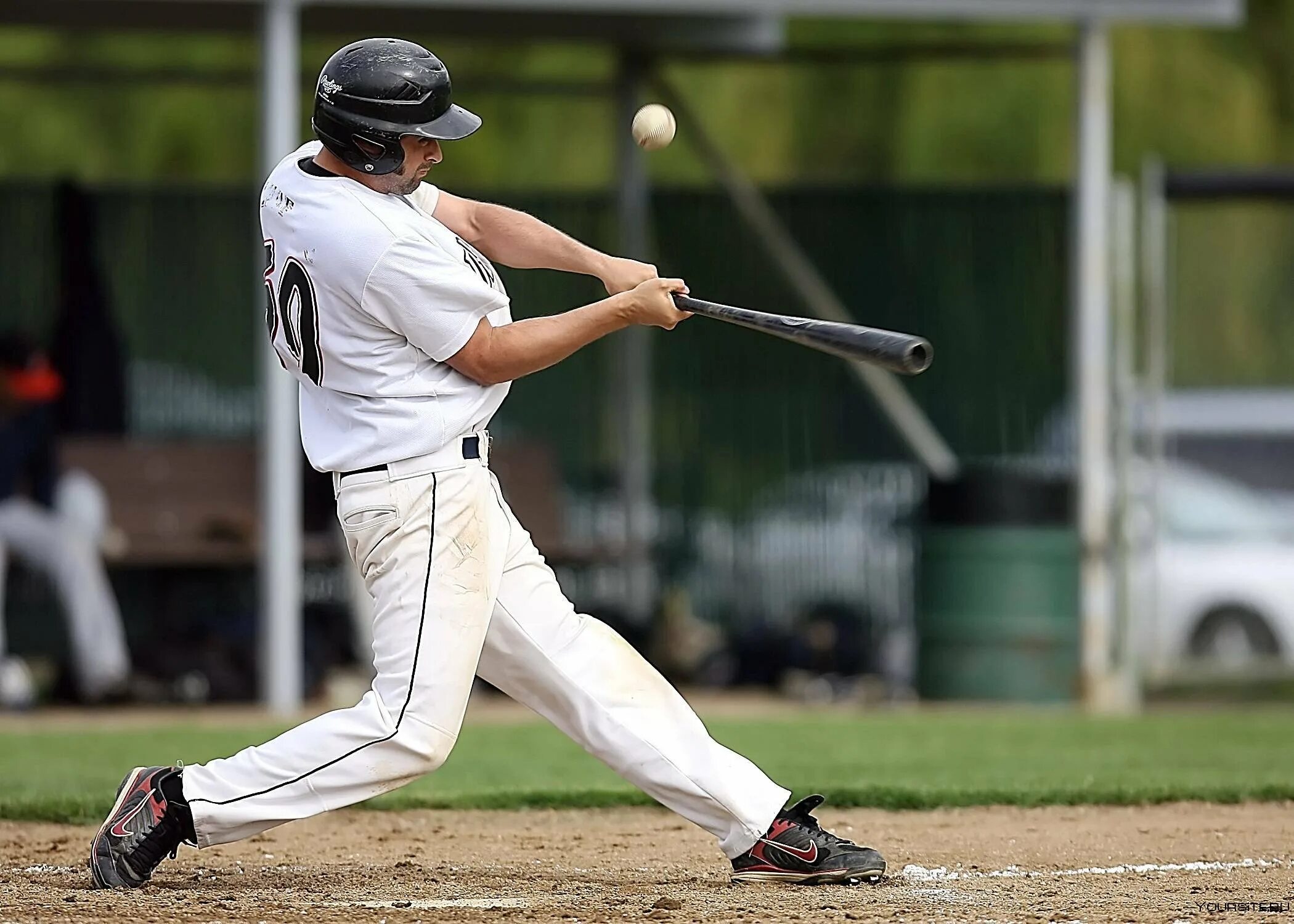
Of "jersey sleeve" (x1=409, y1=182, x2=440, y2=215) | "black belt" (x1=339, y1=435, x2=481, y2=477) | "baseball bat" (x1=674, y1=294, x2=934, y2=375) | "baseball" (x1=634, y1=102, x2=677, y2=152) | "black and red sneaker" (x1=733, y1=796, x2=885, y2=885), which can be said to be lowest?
"black and red sneaker" (x1=733, y1=796, x2=885, y2=885)

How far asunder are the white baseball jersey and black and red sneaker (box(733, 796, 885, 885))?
1132 mm

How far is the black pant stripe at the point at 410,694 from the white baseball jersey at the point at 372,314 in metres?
0.15

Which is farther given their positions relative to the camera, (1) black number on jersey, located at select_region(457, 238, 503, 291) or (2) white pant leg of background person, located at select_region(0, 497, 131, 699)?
(2) white pant leg of background person, located at select_region(0, 497, 131, 699)

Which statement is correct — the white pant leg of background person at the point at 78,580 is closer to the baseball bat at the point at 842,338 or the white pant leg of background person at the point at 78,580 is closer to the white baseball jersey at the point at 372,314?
the white baseball jersey at the point at 372,314

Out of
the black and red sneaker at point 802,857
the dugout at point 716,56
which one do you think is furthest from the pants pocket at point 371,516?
the dugout at point 716,56

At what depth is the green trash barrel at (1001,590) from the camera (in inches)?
388

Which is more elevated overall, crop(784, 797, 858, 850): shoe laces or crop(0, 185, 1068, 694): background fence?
crop(0, 185, 1068, 694): background fence

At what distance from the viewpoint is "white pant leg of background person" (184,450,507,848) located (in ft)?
14.8

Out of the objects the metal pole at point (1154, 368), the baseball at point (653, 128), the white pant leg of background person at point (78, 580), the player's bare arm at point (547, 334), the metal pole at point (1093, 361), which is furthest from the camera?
the white pant leg of background person at point (78, 580)

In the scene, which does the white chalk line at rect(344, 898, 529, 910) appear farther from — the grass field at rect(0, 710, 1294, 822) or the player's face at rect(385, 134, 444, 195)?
the grass field at rect(0, 710, 1294, 822)

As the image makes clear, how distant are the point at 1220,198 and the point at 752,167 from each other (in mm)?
7031

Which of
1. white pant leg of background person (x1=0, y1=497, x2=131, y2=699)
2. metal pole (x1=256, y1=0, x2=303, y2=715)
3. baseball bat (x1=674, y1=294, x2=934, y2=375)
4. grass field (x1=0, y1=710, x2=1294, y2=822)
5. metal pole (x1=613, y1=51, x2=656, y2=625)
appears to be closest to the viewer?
baseball bat (x1=674, y1=294, x2=934, y2=375)

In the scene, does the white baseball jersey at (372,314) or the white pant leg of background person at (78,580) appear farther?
the white pant leg of background person at (78,580)

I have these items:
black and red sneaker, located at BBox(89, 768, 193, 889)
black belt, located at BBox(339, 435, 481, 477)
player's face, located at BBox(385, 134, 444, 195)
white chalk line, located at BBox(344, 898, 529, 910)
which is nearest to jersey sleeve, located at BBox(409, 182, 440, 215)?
player's face, located at BBox(385, 134, 444, 195)
